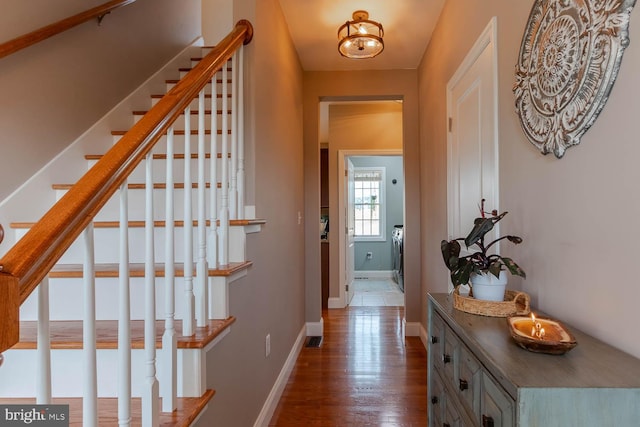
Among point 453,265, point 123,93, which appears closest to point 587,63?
point 453,265

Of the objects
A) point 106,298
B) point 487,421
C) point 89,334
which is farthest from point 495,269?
point 106,298

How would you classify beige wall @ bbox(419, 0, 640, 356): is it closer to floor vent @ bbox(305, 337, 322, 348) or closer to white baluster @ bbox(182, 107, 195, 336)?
white baluster @ bbox(182, 107, 195, 336)

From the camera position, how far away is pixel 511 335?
922mm

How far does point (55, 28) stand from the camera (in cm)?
171

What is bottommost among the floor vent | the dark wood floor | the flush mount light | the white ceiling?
the floor vent

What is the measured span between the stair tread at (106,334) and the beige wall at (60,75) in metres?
0.78

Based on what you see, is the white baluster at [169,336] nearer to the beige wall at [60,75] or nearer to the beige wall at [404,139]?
the beige wall at [60,75]

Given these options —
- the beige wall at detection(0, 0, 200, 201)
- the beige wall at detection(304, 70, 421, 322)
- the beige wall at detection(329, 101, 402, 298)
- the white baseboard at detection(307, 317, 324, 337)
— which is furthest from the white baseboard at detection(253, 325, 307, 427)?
the beige wall at detection(0, 0, 200, 201)

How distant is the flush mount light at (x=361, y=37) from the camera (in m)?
2.46

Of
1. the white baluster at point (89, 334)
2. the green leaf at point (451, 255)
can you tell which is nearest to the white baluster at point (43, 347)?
the white baluster at point (89, 334)

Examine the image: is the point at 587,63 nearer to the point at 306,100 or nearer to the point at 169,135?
the point at 169,135

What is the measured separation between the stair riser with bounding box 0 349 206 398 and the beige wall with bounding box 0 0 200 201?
0.89 meters

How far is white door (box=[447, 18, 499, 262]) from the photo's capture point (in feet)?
5.37

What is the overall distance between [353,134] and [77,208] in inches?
161
